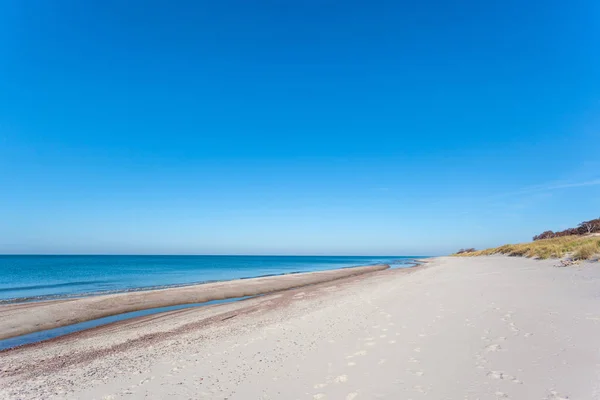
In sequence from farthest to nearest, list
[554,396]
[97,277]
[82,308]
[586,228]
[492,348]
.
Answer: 1. [97,277]
2. [586,228]
3. [82,308]
4. [492,348]
5. [554,396]

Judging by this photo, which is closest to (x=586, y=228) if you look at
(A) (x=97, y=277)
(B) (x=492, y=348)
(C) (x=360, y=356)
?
(B) (x=492, y=348)

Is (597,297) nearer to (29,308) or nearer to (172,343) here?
(172,343)

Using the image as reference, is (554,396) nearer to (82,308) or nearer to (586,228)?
(82,308)

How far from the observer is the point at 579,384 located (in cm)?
438

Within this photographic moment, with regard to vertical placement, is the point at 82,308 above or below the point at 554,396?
below

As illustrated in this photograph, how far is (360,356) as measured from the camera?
6742 millimetres

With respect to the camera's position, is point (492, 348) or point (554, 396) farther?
point (492, 348)

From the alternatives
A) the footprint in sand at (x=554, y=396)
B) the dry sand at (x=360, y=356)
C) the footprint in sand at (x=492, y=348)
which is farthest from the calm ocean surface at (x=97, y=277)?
the footprint in sand at (x=554, y=396)

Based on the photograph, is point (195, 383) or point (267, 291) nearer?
point (195, 383)

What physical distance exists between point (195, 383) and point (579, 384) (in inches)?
259

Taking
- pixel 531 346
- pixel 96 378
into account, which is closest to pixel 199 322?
pixel 96 378

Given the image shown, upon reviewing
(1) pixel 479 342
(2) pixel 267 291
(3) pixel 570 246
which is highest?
(3) pixel 570 246

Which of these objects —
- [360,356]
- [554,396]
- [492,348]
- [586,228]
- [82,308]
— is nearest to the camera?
[554,396]

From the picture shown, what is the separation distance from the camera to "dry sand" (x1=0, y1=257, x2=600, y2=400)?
505 centimetres
